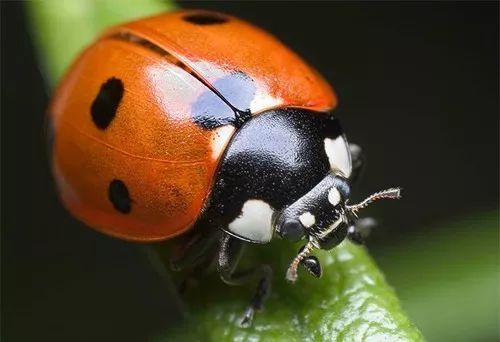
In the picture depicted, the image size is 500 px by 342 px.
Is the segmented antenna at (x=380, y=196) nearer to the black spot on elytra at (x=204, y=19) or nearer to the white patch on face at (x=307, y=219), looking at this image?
the white patch on face at (x=307, y=219)

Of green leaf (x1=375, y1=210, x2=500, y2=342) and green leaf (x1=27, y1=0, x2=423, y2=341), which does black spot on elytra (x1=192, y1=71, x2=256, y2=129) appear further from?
green leaf (x1=375, y1=210, x2=500, y2=342)

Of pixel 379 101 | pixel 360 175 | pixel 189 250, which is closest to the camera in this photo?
pixel 189 250

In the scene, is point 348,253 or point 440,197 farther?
point 440,197

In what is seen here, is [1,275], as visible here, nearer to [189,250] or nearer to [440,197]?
[189,250]

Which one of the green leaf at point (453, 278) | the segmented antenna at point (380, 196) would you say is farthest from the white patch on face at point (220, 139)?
the green leaf at point (453, 278)

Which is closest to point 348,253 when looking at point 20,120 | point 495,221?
point 495,221

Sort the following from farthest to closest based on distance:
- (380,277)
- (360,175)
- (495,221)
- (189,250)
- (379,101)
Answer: (379,101), (495,221), (360,175), (189,250), (380,277)

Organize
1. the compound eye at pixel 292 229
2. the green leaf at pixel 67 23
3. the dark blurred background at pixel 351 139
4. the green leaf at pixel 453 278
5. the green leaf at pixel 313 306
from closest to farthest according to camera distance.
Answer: the green leaf at pixel 313 306 < the compound eye at pixel 292 229 < the green leaf at pixel 67 23 < the green leaf at pixel 453 278 < the dark blurred background at pixel 351 139

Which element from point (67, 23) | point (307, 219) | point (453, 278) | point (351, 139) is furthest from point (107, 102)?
point (351, 139)
